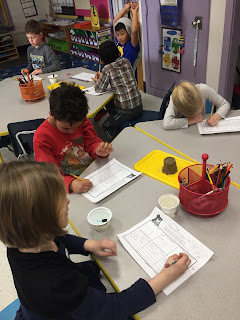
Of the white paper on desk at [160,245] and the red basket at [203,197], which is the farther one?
the red basket at [203,197]

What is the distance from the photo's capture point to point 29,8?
22.3ft

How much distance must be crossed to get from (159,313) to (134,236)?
30 centimetres

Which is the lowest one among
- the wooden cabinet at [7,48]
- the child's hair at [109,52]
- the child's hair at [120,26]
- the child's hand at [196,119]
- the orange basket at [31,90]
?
the wooden cabinet at [7,48]

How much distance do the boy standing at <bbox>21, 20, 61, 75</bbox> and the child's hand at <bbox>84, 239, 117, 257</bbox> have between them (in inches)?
102

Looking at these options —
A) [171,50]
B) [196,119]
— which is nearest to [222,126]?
[196,119]

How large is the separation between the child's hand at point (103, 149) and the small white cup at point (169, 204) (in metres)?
0.49

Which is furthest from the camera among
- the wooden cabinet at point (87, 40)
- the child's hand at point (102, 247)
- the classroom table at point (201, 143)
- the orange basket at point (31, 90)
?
the wooden cabinet at point (87, 40)

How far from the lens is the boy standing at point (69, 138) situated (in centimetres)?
142

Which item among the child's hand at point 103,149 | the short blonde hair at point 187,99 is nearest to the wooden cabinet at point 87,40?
the short blonde hair at point 187,99

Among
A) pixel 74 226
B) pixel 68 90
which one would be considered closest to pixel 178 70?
pixel 68 90

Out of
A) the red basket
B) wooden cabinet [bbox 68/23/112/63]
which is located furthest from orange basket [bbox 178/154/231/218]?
wooden cabinet [bbox 68/23/112/63]

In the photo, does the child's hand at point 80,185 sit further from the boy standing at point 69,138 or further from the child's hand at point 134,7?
the child's hand at point 134,7

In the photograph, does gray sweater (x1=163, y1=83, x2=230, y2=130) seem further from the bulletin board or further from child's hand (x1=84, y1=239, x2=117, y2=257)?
the bulletin board

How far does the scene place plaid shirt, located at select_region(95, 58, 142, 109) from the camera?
250 cm
